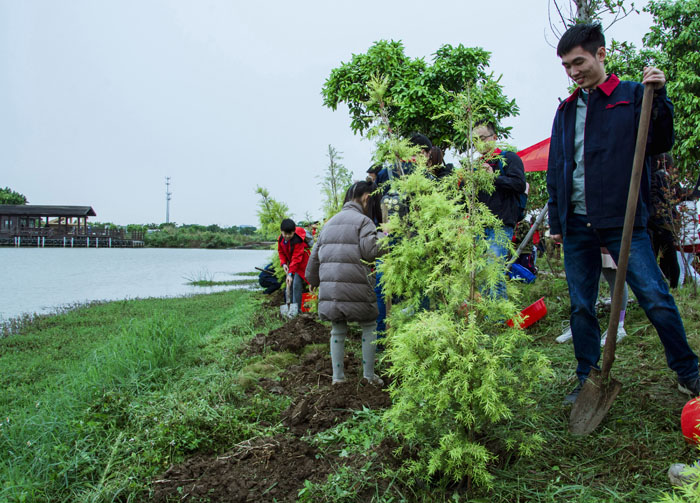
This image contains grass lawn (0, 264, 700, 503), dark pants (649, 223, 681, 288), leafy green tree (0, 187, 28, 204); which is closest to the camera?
grass lawn (0, 264, 700, 503)

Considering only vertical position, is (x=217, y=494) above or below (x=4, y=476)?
above

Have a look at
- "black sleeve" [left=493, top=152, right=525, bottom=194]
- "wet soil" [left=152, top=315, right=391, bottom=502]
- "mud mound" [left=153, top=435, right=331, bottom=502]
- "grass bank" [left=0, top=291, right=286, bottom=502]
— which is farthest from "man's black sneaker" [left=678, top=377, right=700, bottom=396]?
"grass bank" [left=0, top=291, right=286, bottom=502]

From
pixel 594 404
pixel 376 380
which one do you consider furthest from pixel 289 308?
pixel 594 404

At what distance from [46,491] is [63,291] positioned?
15336 mm

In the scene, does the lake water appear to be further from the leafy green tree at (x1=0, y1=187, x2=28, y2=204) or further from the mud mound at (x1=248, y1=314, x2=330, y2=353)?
the leafy green tree at (x1=0, y1=187, x2=28, y2=204)

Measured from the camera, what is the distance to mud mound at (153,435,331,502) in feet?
7.84

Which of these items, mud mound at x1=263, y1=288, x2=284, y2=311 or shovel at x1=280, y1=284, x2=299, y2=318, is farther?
mud mound at x1=263, y1=288, x2=284, y2=311

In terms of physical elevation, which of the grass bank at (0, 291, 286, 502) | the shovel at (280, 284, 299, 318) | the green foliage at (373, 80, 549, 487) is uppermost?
the green foliage at (373, 80, 549, 487)

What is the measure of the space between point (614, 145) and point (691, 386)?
1.41 meters

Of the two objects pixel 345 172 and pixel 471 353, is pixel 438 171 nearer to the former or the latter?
pixel 471 353

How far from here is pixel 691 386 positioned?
2.55 metres

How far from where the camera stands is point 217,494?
2.41 meters

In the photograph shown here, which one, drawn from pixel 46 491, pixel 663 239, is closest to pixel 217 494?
pixel 46 491

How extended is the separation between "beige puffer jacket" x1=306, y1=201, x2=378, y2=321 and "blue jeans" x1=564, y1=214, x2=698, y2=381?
1.46 m
